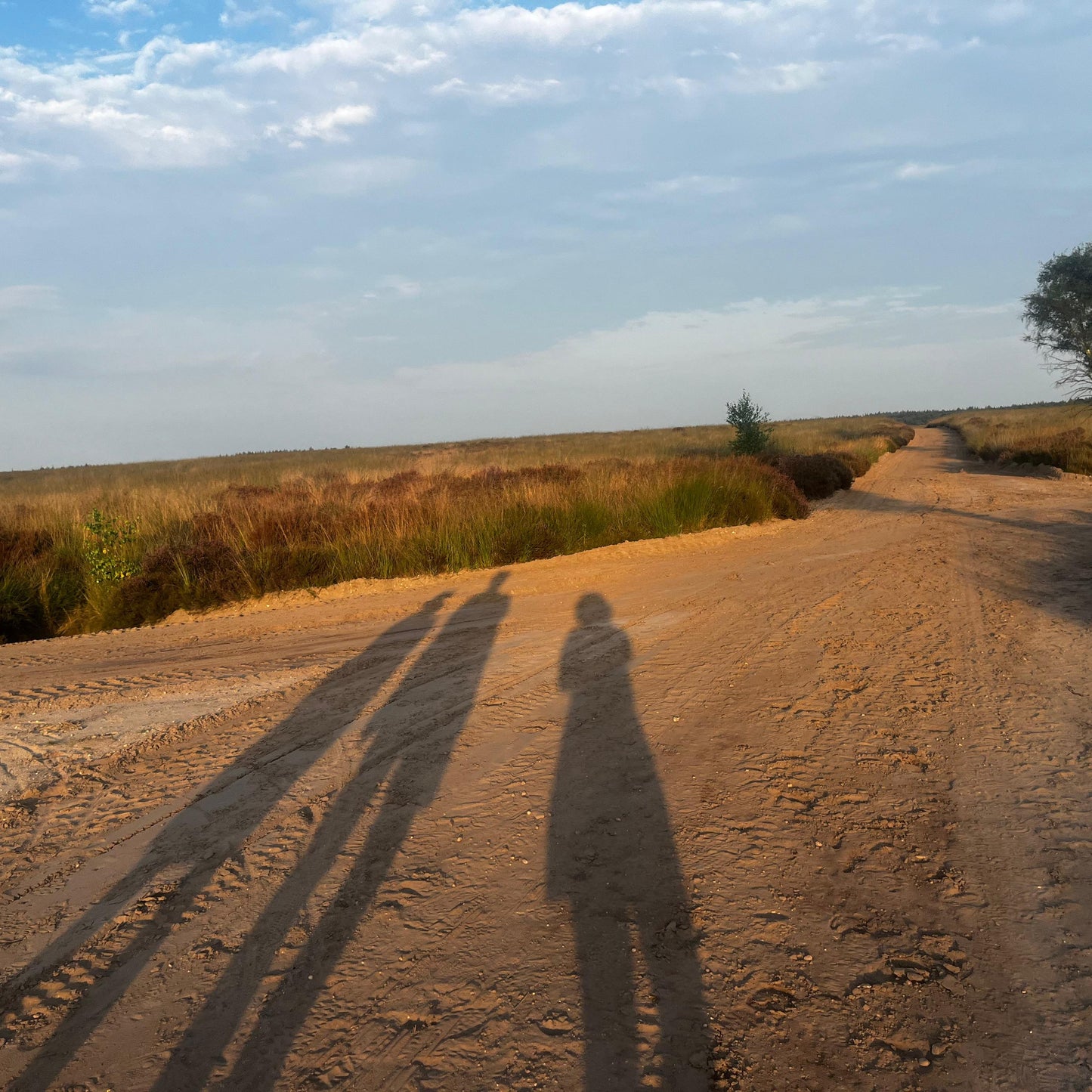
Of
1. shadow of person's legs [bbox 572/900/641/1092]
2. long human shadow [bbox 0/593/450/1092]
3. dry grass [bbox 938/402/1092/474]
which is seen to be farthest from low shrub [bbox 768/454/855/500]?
shadow of person's legs [bbox 572/900/641/1092]

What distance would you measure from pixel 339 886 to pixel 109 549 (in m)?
9.38

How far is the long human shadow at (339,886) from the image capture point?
101 inches

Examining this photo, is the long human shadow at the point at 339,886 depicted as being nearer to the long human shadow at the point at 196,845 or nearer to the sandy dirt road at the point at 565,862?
the sandy dirt road at the point at 565,862

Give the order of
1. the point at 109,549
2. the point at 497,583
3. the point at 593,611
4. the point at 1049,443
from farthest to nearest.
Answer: the point at 1049,443, the point at 109,549, the point at 497,583, the point at 593,611

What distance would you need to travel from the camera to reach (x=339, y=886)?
3.47m

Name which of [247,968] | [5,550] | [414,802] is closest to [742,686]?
[414,802]

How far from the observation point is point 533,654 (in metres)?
6.91

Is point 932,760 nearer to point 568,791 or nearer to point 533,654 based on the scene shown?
point 568,791

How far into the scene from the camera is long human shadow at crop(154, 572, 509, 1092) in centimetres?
257

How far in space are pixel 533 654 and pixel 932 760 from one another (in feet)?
11.2

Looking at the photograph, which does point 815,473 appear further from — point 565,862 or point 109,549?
point 565,862

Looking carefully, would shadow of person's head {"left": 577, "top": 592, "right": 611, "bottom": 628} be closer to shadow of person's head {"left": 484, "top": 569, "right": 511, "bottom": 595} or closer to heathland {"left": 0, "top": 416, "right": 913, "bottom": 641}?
shadow of person's head {"left": 484, "top": 569, "right": 511, "bottom": 595}

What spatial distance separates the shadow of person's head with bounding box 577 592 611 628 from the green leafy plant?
6224 mm

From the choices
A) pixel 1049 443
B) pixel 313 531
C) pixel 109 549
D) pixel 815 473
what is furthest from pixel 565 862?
pixel 1049 443
